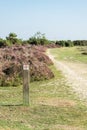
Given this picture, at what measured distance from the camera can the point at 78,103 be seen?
11.6m

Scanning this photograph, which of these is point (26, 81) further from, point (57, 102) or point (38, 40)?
point (38, 40)

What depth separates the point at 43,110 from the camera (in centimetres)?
1049

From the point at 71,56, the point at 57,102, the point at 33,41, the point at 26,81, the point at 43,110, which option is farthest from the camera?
the point at 33,41

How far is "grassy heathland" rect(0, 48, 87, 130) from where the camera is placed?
29.4ft

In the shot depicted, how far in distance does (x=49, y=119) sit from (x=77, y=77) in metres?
9.02

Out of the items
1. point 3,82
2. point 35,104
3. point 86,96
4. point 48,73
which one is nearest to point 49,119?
point 35,104

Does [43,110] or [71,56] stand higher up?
[43,110]

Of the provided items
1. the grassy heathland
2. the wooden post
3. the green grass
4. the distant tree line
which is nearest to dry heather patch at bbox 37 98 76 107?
the grassy heathland

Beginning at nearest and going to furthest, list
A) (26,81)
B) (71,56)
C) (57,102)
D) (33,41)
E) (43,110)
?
(43,110) < (26,81) < (57,102) < (71,56) < (33,41)

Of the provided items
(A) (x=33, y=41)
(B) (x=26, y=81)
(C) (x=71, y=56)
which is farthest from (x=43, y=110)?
(A) (x=33, y=41)

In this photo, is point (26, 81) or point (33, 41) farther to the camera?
point (33, 41)

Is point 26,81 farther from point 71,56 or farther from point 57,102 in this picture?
point 71,56

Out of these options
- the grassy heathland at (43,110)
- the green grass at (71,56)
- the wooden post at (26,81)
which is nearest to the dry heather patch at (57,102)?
the grassy heathland at (43,110)

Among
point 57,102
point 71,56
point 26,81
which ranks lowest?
point 71,56
